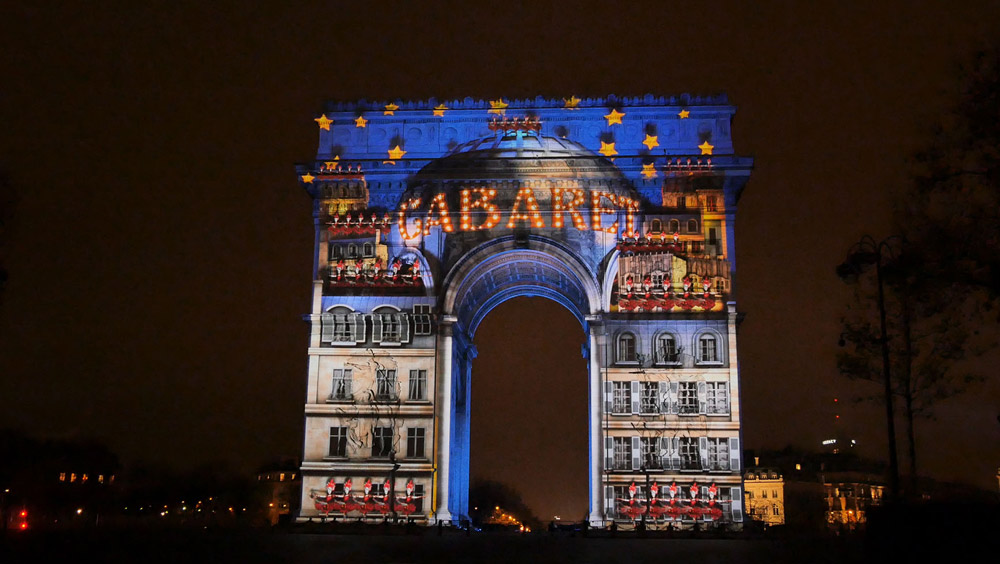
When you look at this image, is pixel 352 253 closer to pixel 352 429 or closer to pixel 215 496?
pixel 352 429

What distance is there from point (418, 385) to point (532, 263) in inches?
395

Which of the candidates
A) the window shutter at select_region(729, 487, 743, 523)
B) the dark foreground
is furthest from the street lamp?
the window shutter at select_region(729, 487, 743, 523)

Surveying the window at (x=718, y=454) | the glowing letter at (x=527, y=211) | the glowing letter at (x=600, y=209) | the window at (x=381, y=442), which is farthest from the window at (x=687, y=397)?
the window at (x=381, y=442)

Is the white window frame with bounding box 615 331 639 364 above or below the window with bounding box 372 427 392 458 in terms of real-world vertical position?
above

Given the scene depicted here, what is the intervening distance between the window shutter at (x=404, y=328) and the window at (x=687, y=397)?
14.8 metres

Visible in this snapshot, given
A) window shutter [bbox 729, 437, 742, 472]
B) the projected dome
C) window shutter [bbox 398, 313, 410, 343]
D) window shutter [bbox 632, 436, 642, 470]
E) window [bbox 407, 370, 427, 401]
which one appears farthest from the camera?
the projected dome

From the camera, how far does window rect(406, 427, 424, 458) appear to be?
2169 inches

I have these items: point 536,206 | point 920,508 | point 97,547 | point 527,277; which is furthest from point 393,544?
point 527,277

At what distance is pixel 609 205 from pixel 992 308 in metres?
31.0

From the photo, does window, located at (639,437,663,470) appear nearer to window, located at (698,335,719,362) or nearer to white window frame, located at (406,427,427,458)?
window, located at (698,335,719,362)

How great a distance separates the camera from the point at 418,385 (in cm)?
5606

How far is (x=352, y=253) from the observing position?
57.4 metres

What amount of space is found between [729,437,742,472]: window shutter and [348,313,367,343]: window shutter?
20.2 m

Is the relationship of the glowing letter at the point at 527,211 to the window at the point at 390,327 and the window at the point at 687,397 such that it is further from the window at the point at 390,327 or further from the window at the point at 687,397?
the window at the point at 687,397
